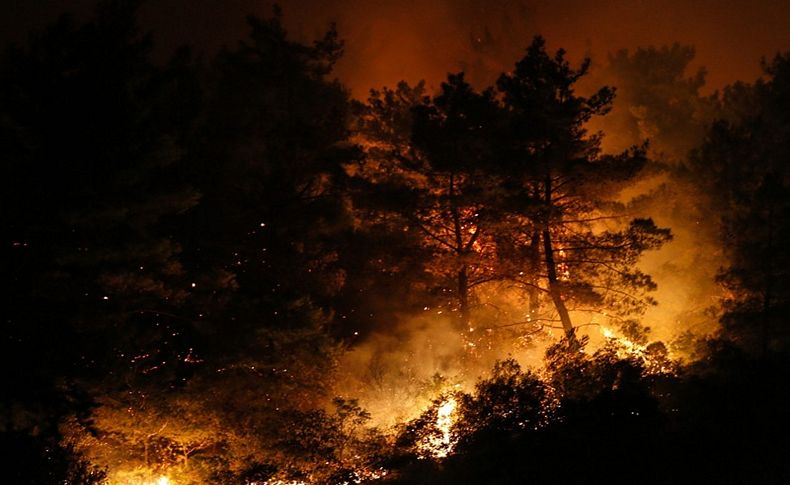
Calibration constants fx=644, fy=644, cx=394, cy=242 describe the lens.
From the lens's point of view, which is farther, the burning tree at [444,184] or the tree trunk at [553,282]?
the burning tree at [444,184]

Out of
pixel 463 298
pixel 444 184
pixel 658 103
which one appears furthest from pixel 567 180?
pixel 658 103

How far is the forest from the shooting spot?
10305 mm

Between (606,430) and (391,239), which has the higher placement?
(391,239)

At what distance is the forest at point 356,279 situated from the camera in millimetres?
10305

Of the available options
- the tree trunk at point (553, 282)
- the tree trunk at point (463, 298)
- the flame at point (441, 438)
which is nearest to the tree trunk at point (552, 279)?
the tree trunk at point (553, 282)

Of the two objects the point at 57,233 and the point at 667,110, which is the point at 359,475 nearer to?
the point at 57,233

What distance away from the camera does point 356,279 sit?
67.5 feet

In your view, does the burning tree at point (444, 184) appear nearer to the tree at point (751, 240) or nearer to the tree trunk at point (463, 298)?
the tree trunk at point (463, 298)

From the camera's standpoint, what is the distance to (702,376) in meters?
12.3

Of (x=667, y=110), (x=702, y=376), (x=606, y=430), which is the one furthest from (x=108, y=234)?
(x=667, y=110)

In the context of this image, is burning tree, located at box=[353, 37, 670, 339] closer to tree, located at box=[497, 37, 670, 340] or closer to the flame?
tree, located at box=[497, 37, 670, 340]

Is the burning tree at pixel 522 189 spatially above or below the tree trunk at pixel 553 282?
above

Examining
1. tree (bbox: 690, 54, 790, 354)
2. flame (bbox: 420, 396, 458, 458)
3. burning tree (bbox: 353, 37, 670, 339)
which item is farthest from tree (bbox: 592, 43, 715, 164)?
flame (bbox: 420, 396, 458, 458)

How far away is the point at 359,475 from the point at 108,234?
6402 millimetres
